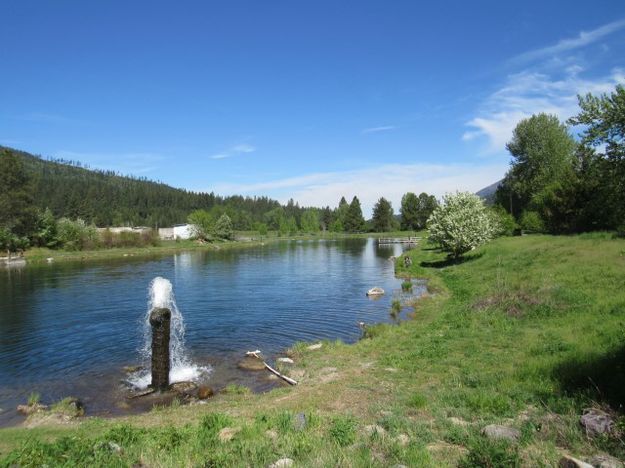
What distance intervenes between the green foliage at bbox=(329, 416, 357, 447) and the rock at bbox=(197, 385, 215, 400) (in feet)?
28.3

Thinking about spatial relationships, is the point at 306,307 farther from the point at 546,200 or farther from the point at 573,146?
the point at 573,146

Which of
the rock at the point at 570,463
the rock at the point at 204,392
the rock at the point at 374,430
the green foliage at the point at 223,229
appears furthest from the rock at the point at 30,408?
the green foliage at the point at 223,229

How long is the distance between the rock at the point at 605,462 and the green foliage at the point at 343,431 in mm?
4454

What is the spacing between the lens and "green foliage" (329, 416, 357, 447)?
926 centimetres

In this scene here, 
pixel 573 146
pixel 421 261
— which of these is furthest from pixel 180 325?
pixel 573 146

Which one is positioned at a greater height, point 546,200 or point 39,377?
point 546,200

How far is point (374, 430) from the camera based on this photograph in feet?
32.1

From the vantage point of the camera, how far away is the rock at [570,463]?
709 centimetres

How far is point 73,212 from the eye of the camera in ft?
552

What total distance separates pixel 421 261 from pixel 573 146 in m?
43.3

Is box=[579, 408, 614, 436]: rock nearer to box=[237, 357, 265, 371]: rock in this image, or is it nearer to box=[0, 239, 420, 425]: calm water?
box=[0, 239, 420, 425]: calm water

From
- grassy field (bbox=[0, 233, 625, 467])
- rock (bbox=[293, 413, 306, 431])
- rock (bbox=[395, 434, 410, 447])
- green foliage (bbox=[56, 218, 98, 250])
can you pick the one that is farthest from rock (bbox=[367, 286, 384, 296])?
green foliage (bbox=[56, 218, 98, 250])

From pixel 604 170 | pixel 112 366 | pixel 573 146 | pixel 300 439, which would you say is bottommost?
pixel 112 366

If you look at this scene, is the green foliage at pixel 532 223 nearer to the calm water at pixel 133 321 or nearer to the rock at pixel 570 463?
the calm water at pixel 133 321
